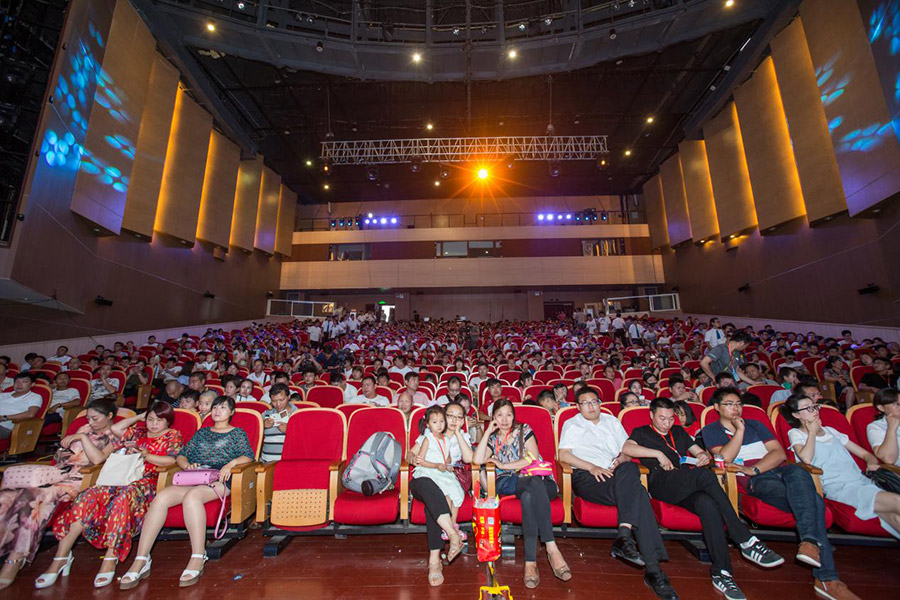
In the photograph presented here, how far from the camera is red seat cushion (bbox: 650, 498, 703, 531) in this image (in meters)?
2.21

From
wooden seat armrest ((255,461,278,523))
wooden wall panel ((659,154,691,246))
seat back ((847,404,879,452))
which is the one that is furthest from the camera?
wooden wall panel ((659,154,691,246))

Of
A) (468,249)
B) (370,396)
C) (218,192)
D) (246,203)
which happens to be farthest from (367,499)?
(468,249)

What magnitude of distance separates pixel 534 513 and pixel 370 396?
2275mm

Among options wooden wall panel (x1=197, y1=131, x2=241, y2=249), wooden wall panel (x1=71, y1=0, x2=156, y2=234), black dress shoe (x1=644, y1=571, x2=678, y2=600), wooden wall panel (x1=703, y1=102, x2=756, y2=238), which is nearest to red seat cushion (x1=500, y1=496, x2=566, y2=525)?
black dress shoe (x1=644, y1=571, x2=678, y2=600)

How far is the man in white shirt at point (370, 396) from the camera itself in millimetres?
3904

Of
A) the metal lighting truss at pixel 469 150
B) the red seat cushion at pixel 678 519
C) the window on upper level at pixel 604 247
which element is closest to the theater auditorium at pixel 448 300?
the red seat cushion at pixel 678 519

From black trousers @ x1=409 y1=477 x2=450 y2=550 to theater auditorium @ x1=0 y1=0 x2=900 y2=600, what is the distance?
23mm

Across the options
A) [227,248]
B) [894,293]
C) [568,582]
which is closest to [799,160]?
[894,293]

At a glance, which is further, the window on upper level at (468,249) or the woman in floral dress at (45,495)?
the window on upper level at (468,249)

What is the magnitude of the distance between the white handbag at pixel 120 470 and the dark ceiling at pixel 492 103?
10425 mm

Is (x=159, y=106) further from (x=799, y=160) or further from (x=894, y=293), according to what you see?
(x=894, y=293)

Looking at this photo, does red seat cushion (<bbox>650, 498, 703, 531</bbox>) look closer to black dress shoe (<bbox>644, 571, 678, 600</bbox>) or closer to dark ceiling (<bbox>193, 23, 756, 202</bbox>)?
black dress shoe (<bbox>644, 571, 678, 600</bbox>)

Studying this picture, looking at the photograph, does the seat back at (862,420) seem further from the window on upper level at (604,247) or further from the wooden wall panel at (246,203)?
the window on upper level at (604,247)

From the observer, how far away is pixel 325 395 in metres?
4.12
